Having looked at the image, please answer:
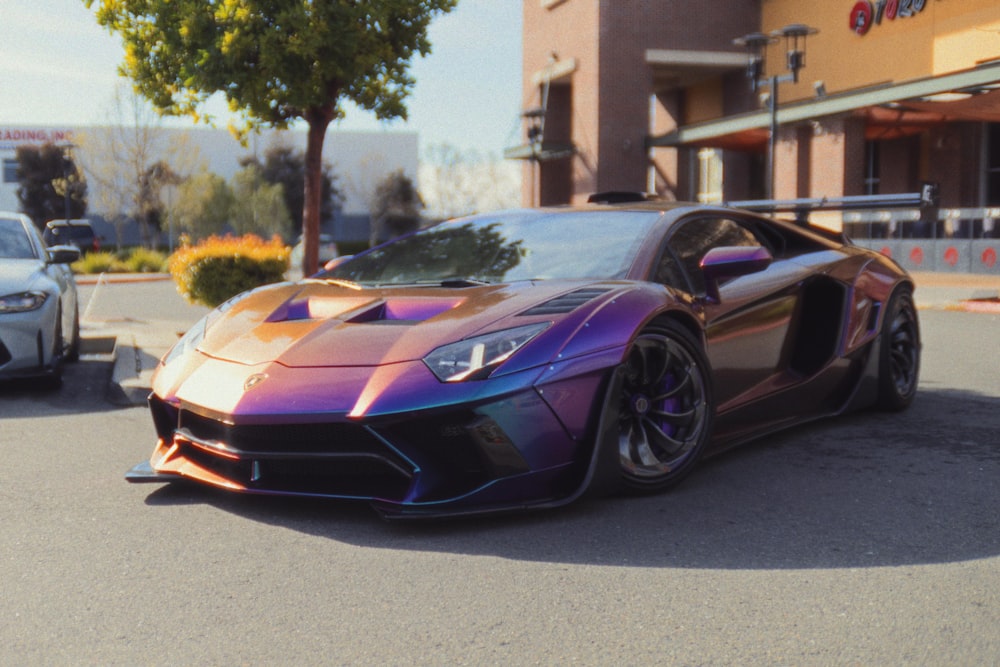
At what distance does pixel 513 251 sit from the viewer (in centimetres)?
466

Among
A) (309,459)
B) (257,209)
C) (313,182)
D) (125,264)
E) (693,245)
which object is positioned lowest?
(125,264)

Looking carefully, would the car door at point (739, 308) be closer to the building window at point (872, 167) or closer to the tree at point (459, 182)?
the building window at point (872, 167)

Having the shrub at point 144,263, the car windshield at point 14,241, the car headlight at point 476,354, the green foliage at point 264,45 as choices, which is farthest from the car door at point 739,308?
the shrub at point 144,263

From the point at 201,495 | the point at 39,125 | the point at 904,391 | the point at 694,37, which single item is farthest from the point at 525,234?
the point at 39,125

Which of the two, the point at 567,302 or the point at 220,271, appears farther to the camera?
the point at 220,271

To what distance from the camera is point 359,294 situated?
433 cm

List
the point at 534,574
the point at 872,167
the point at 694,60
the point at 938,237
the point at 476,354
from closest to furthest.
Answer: the point at 534,574 < the point at 476,354 < the point at 938,237 < the point at 872,167 < the point at 694,60

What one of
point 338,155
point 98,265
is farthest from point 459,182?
point 98,265

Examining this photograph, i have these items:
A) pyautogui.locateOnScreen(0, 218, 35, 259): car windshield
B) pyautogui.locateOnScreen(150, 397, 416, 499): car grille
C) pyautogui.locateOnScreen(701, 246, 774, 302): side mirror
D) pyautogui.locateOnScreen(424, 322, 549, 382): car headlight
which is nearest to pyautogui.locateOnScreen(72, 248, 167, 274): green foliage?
pyautogui.locateOnScreen(0, 218, 35, 259): car windshield

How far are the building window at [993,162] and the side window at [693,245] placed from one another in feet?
74.6

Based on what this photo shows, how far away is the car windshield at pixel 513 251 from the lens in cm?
442

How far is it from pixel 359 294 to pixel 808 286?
86.5 inches

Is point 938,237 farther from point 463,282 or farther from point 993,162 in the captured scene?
point 463,282

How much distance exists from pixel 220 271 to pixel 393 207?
52413 mm
